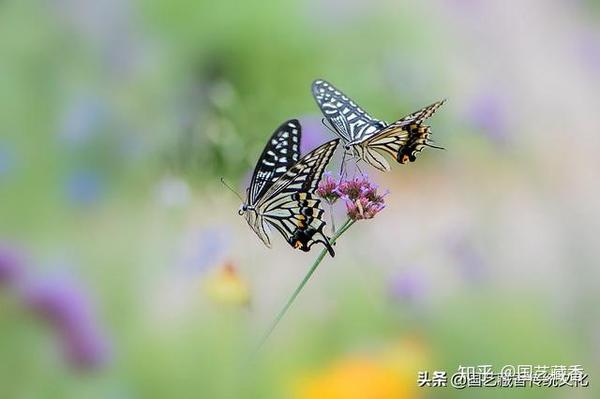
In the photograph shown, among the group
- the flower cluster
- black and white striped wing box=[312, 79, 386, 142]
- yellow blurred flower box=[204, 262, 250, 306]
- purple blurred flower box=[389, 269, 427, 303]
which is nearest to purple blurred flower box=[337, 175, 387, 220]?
the flower cluster

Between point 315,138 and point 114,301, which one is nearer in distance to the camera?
point 315,138

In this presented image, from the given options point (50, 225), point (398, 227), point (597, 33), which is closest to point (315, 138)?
point (398, 227)

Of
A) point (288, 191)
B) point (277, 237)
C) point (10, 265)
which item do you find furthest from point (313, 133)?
point (10, 265)

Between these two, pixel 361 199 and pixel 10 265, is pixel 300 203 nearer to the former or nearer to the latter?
pixel 361 199

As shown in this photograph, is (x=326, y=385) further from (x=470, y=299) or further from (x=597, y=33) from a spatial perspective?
(x=597, y=33)

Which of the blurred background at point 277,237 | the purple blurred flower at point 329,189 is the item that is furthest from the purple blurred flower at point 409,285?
the purple blurred flower at point 329,189

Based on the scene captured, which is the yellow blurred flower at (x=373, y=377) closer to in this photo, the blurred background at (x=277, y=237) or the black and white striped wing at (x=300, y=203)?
the blurred background at (x=277, y=237)

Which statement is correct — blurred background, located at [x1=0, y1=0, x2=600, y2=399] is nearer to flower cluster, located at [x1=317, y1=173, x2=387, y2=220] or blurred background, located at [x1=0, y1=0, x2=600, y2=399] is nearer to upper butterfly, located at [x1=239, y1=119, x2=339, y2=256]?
upper butterfly, located at [x1=239, y1=119, x2=339, y2=256]
